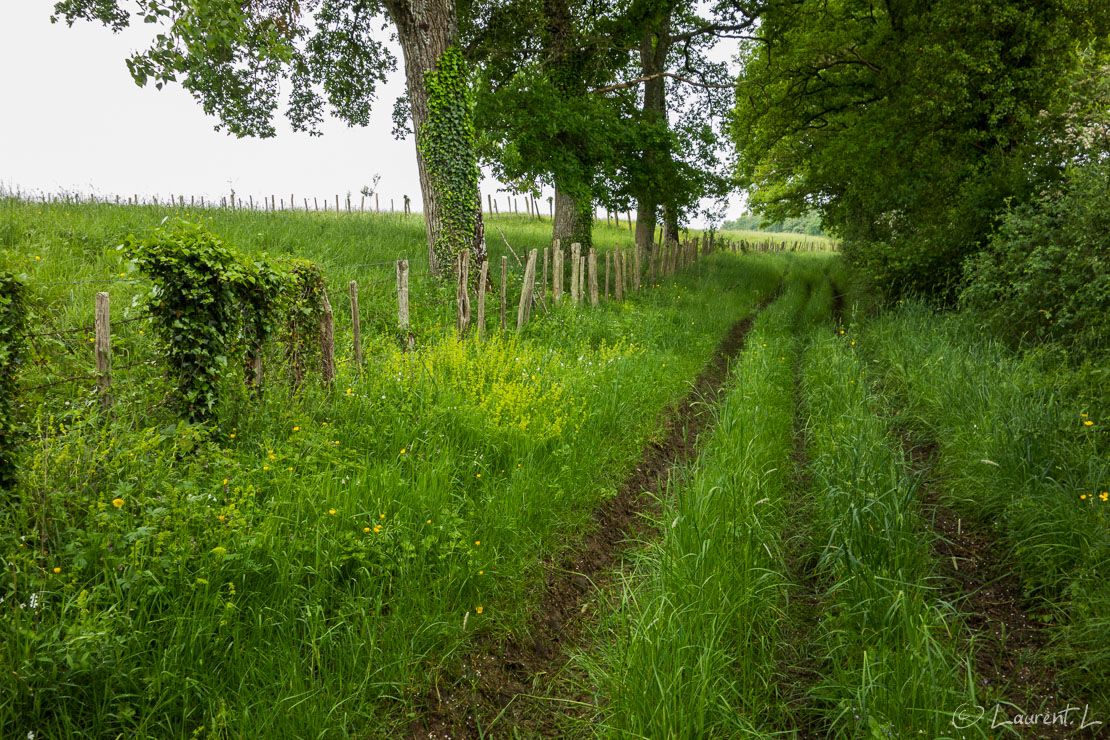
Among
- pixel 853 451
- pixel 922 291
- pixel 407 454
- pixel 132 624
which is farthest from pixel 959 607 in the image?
pixel 922 291

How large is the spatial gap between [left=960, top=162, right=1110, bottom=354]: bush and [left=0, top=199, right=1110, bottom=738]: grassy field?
85cm

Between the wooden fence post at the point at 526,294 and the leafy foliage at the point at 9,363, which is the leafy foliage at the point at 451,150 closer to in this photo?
the wooden fence post at the point at 526,294

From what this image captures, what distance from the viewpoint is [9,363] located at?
334 centimetres

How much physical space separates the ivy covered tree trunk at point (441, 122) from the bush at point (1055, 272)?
351 inches

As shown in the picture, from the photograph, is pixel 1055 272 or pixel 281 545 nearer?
pixel 281 545

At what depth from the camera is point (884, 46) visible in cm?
1602

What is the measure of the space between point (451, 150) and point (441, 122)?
52 centimetres

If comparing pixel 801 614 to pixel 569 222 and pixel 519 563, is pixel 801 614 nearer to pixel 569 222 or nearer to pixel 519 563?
pixel 519 563

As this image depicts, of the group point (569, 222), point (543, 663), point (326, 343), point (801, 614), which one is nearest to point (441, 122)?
point (569, 222)

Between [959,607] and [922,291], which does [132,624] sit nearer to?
[959,607]

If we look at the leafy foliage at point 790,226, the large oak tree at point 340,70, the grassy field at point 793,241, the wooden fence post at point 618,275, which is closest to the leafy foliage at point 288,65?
the large oak tree at point 340,70

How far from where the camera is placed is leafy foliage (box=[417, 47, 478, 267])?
34.1 feet

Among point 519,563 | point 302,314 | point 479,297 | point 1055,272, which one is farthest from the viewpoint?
point 479,297

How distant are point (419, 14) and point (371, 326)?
596cm
